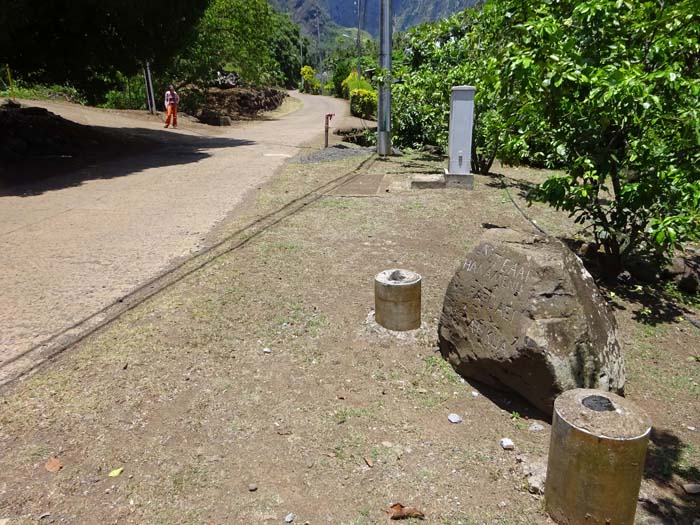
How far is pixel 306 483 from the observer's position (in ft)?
9.95

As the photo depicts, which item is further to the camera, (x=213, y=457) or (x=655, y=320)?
(x=655, y=320)

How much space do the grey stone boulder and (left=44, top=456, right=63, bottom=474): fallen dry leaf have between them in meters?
2.67

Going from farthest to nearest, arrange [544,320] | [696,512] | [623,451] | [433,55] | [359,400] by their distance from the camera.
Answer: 1. [433,55]
2. [359,400]
3. [544,320]
4. [696,512]
5. [623,451]

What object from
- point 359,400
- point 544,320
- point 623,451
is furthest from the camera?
point 359,400

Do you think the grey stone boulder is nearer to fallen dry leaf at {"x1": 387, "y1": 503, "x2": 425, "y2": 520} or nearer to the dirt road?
fallen dry leaf at {"x1": 387, "y1": 503, "x2": 425, "y2": 520}

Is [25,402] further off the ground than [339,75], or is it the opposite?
[339,75]

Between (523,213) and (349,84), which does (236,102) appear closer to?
(349,84)

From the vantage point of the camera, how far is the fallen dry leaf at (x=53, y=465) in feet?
10.0

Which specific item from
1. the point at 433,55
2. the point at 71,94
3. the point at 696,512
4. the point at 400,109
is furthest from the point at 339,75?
the point at 696,512

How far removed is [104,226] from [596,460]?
7.04 metres

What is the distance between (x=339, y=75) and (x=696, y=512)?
54.3m

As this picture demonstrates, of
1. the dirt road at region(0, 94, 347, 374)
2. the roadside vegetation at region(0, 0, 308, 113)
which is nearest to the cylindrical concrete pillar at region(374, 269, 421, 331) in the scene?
the dirt road at region(0, 94, 347, 374)

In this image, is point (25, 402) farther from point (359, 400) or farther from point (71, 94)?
point (71, 94)

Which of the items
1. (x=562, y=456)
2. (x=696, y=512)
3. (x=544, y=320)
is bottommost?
(x=696, y=512)
